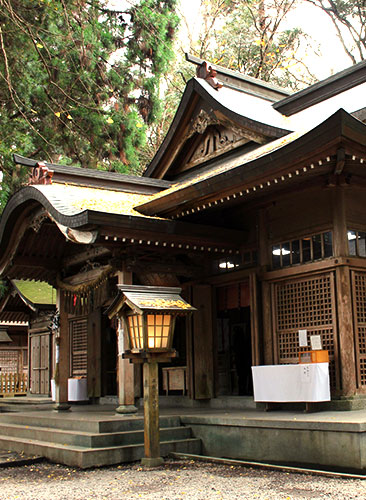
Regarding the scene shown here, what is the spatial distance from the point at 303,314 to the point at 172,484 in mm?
4125

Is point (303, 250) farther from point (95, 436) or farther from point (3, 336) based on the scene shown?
point (3, 336)

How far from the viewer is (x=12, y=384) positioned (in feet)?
70.1

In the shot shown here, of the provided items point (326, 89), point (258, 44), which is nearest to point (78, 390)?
point (326, 89)

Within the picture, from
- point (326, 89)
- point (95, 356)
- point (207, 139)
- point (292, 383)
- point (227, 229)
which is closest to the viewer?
point (292, 383)

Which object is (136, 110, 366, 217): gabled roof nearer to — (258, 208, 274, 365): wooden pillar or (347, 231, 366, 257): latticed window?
(258, 208, 274, 365): wooden pillar

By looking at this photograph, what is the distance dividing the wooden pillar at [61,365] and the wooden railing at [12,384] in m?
9.81

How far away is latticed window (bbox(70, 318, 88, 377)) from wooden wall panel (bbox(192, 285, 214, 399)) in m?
4.54

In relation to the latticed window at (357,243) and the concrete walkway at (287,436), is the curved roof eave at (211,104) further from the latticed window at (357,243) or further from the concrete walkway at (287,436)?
the concrete walkway at (287,436)

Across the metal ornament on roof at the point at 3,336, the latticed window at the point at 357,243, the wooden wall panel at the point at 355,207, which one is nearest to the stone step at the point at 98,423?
the latticed window at the point at 357,243

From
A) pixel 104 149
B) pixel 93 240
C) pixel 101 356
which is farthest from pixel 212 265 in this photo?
pixel 104 149

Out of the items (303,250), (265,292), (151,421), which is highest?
(303,250)

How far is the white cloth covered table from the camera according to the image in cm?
870

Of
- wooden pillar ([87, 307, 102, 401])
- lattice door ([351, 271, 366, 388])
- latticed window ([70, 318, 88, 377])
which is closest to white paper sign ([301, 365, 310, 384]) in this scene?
lattice door ([351, 271, 366, 388])

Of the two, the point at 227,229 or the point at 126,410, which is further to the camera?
the point at 227,229
